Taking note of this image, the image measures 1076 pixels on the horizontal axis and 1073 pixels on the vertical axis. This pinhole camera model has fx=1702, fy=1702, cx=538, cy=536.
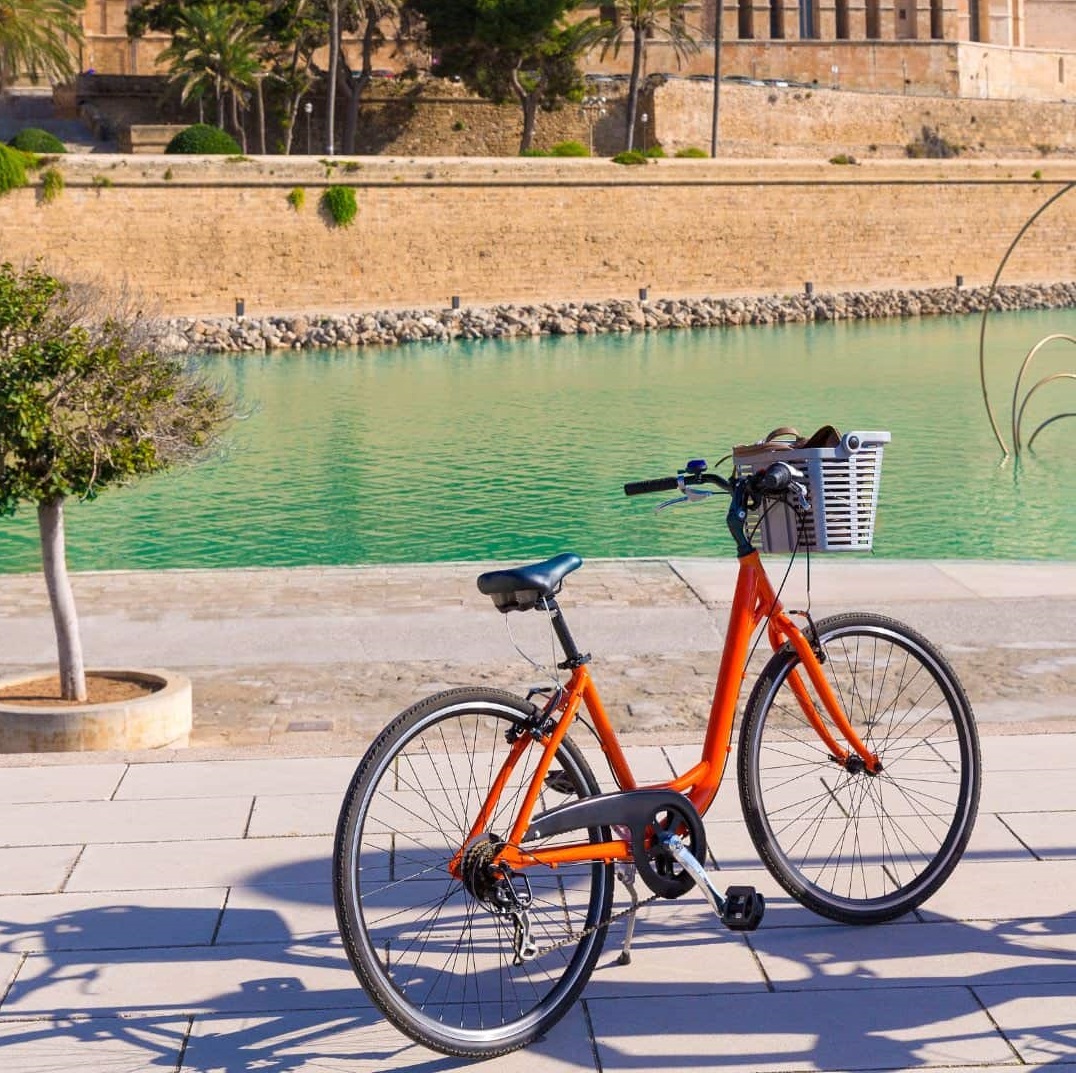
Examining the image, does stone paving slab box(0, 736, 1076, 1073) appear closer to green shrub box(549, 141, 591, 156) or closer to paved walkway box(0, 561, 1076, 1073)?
paved walkway box(0, 561, 1076, 1073)

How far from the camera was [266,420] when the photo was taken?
757 inches

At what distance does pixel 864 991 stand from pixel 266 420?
55.3 feet

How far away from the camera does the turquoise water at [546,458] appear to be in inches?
464

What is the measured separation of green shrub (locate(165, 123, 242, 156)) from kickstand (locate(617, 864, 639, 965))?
3325 cm

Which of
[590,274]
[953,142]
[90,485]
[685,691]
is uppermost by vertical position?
[953,142]

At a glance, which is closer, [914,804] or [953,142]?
[914,804]

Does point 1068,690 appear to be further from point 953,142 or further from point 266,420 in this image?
point 953,142

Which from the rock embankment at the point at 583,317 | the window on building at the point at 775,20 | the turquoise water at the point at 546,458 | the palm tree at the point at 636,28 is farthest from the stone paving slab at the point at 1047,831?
the window on building at the point at 775,20

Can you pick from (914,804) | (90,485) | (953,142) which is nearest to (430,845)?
(914,804)

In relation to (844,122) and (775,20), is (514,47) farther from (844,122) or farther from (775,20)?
(775,20)

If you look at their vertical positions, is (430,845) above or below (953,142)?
below

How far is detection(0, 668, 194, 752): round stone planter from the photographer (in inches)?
199

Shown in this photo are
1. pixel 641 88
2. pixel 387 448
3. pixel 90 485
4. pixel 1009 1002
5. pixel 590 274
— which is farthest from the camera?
pixel 641 88

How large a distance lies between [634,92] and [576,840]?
40706 mm
